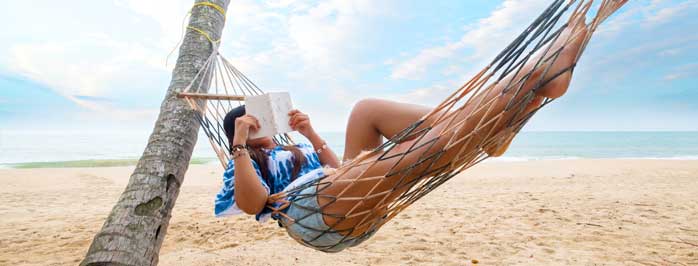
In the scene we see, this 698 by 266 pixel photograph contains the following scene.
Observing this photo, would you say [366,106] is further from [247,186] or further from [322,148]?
[247,186]

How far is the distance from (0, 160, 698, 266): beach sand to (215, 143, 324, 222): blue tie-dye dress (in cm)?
97

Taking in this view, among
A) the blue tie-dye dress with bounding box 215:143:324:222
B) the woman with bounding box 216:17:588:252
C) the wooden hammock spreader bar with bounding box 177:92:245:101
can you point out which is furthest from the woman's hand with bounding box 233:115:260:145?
the wooden hammock spreader bar with bounding box 177:92:245:101

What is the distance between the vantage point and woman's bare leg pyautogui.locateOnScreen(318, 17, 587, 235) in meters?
0.91

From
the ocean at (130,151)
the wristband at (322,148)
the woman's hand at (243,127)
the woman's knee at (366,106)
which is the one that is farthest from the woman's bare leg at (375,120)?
the ocean at (130,151)

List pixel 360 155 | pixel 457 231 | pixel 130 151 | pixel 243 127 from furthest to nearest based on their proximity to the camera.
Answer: pixel 130 151
pixel 457 231
pixel 243 127
pixel 360 155

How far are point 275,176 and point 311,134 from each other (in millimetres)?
216

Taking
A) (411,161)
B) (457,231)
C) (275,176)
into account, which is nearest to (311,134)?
(275,176)

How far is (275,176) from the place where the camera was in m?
1.48

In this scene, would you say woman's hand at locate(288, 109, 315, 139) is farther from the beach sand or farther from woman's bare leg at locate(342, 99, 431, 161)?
the beach sand

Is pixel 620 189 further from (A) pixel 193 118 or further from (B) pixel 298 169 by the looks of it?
(A) pixel 193 118

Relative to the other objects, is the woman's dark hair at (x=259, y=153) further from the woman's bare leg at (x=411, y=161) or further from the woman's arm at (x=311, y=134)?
the woman's bare leg at (x=411, y=161)

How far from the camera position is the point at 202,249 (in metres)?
2.70

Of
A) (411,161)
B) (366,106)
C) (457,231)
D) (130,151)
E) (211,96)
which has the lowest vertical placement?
(130,151)

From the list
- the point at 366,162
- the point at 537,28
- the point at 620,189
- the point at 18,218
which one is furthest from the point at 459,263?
the point at 18,218
